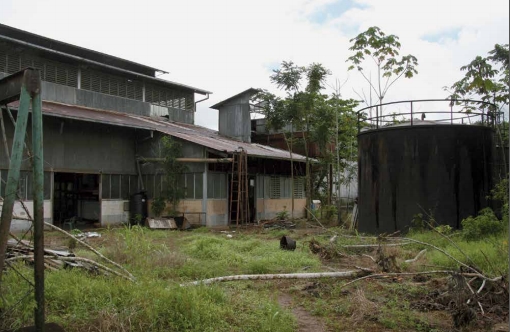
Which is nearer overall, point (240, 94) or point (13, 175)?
point (13, 175)

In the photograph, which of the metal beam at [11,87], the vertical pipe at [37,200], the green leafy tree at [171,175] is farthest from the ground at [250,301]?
the green leafy tree at [171,175]

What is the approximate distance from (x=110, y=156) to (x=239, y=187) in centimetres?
544

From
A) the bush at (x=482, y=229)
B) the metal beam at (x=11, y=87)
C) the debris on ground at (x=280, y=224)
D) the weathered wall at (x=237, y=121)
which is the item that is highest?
the weathered wall at (x=237, y=121)

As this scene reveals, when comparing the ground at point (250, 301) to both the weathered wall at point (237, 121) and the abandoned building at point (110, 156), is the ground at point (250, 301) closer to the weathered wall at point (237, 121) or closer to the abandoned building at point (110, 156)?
the abandoned building at point (110, 156)

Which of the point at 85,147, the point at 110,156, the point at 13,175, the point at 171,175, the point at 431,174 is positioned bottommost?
the point at 13,175

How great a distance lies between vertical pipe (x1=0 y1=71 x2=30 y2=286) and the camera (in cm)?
397

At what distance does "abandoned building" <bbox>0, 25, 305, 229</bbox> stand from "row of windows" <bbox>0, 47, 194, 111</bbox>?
4 cm

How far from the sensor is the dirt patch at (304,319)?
196 inches

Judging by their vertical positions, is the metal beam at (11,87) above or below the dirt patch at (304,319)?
above

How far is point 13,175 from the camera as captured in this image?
407 cm

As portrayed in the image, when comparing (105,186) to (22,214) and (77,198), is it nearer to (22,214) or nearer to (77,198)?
(77,198)

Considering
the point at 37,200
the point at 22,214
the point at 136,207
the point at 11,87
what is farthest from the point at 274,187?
the point at 37,200

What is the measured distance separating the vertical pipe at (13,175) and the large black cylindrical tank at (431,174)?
10.8 metres

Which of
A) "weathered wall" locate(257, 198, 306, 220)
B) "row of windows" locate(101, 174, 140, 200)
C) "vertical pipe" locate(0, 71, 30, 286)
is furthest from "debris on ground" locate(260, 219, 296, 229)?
Answer: "vertical pipe" locate(0, 71, 30, 286)
